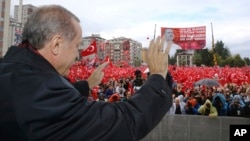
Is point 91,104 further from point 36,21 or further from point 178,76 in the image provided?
point 178,76

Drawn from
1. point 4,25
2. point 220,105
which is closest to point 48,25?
point 220,105

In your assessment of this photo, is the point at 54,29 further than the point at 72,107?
A: Yes

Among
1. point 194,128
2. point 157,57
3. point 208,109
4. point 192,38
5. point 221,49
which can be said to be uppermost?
point 221,49

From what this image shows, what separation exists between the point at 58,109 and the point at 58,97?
5cm

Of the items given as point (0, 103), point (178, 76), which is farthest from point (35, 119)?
point (178, 76)

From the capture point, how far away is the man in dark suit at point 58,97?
1.42 meters

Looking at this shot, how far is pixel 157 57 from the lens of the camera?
171cm

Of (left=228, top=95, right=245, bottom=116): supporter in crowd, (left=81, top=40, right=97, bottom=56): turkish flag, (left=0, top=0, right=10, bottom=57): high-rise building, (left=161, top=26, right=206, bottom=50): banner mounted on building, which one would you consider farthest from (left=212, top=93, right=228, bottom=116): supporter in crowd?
(left=0, top=0, right=10, bottom=57): high-rise building

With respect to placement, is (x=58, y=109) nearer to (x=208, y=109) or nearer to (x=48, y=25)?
(x=48, y=25)

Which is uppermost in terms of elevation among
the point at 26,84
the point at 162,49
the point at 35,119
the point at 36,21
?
the point at 36,21

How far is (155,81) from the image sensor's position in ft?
5.33

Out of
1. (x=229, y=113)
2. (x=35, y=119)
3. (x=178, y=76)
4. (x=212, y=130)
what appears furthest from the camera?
(x=178, y=76)

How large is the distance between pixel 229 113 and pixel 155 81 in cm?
957

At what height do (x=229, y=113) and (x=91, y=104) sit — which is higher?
(x=91, y=104)
